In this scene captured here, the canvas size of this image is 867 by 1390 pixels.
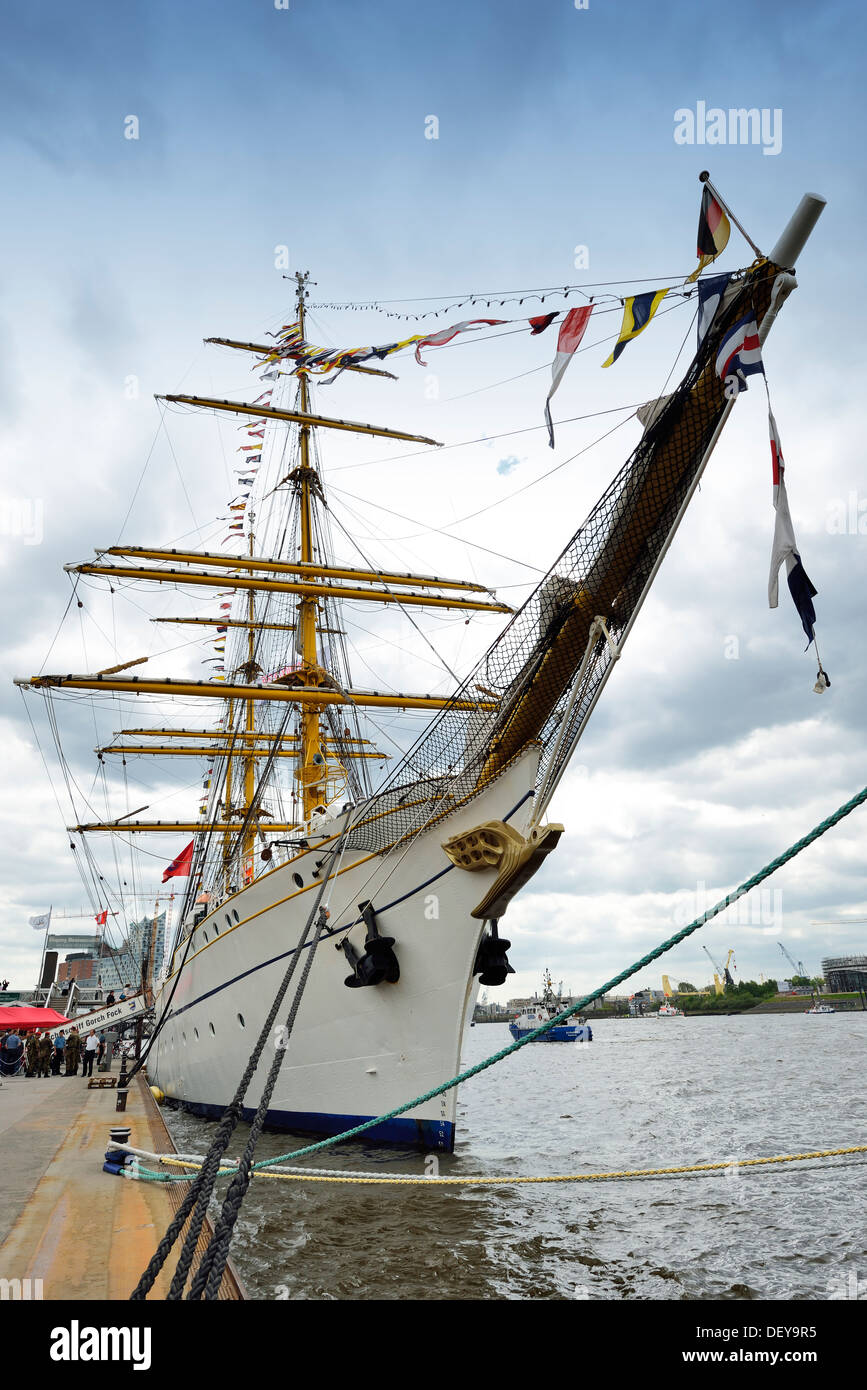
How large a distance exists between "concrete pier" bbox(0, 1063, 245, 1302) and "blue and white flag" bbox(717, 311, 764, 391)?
621cm

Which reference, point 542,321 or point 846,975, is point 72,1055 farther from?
point 846,975

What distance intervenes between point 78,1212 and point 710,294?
26.3ft

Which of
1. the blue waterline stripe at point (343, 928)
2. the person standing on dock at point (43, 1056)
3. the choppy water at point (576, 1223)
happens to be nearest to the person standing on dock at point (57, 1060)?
the person standing on dock at point (43, 1056)

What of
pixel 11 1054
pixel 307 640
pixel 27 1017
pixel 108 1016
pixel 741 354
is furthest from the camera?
pixel 108 1016

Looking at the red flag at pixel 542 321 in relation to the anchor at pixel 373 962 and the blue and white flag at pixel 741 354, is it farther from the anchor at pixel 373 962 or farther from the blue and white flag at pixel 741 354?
the anchor at pixel 373 962

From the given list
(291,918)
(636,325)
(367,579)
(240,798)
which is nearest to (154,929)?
(240,798)

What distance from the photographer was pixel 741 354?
18.6ft

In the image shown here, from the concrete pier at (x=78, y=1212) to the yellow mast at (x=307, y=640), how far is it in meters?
6.08

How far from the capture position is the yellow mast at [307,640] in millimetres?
15578

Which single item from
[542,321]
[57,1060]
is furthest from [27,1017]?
[542,321]

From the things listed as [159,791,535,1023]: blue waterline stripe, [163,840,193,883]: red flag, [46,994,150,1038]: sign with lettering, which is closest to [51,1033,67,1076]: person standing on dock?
[46,994,150,1038]: sign with lettering

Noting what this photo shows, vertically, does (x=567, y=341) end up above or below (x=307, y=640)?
below

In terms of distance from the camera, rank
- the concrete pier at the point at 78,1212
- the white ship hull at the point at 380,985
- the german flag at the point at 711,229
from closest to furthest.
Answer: the concrete pier at the point at 78,1212
the german flag at the point at 711,229
the white ship hull at the point at 380,985
